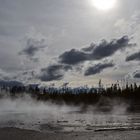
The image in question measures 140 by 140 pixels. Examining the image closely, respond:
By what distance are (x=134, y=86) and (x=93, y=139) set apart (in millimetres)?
147497

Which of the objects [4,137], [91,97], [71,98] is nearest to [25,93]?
[71,98]

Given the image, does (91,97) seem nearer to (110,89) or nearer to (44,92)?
(110,89)

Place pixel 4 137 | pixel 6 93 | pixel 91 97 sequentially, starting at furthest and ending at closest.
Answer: pixel 6 93, pixel 91 97, pixel 4 137

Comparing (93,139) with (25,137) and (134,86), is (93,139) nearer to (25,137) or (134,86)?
(25,137)

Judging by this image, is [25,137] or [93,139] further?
[25,137]

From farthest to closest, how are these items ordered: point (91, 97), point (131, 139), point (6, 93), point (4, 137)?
point (6, 93) < point (91, 97) < point (4, 137) < point (131, 139)

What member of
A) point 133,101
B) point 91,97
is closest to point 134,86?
point 91,97

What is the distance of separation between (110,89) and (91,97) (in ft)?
62.9

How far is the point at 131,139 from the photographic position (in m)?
24.0

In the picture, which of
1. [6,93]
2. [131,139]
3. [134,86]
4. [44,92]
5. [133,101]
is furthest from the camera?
[44,92]

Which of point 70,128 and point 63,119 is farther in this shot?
point 63,119

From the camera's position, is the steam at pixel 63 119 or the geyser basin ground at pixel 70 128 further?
the steam at pixel 63 119

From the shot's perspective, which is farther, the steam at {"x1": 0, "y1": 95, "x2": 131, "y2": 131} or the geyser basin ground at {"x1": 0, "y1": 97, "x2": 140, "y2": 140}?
the steam at {"x1": 0, "y1": 95, "x2": 131, "y2": 131}

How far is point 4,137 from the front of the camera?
84.1ft
